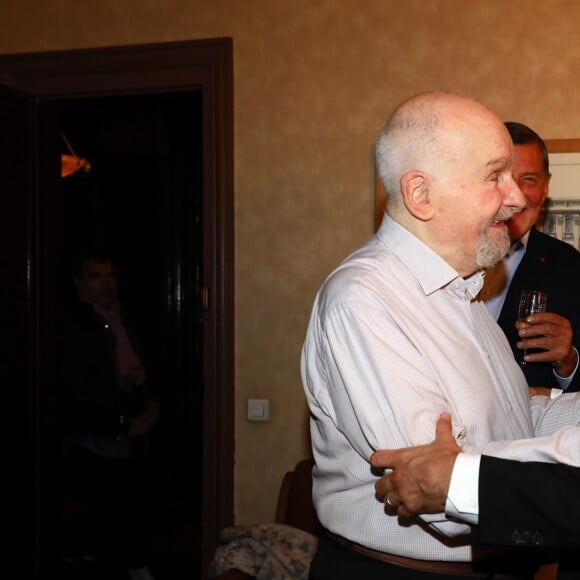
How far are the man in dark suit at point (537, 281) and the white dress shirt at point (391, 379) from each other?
0.67m

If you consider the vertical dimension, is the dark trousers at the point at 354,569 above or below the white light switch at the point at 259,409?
below

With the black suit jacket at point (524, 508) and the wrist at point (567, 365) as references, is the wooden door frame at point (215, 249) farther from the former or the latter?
the black suit jacket at point (524, 508)

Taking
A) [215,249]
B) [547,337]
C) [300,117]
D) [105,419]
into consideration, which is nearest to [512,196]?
[547,337]

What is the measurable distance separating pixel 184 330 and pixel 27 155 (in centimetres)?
260

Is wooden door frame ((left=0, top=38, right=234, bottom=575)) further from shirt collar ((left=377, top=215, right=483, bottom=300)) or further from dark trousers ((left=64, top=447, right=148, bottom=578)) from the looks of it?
shirt collar ((left=377, top=215, right=483, bottom=300))

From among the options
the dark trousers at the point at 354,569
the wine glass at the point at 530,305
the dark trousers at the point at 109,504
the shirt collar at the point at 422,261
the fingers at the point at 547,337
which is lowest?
the dark trousers at the point at 109,504

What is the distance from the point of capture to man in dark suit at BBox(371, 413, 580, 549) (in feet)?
5.22

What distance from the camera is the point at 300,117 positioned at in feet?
12.8

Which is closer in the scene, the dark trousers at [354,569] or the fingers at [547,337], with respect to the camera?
the dark trousers at [354,569]

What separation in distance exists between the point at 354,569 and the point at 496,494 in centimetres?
41

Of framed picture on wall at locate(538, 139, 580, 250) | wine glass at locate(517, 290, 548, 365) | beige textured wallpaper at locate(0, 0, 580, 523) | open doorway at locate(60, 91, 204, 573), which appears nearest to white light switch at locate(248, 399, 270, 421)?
beige textured wallpaper at locate(0, 0, 580, 523)

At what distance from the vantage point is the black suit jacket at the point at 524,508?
62.4 inches

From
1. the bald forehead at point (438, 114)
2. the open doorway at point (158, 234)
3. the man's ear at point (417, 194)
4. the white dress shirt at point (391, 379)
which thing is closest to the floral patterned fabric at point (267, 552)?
the white dress shirt at point (391, 379)

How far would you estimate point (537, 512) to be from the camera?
1604mm
